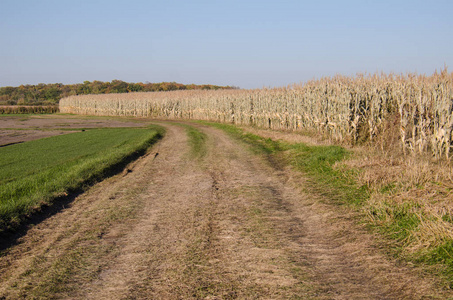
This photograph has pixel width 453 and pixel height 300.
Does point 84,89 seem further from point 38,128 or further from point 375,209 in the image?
point 375,209

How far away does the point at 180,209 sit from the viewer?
8.02 metres

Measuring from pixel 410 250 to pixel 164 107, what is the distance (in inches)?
2073

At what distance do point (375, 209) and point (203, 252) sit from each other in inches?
145

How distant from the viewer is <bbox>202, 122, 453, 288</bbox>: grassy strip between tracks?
16.9 ft

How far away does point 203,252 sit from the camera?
18.4 feet

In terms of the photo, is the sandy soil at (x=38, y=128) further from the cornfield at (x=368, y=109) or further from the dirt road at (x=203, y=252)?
the dirt road at (x=203, y=252)

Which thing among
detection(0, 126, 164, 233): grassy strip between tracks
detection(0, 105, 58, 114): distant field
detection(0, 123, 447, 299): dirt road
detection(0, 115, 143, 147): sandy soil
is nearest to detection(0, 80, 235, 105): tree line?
detection(0, 105, 58, 114): distant field

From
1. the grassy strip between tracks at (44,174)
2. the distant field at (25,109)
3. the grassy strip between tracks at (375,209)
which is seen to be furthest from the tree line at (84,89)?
the grassy strip between tracks at (375,209)

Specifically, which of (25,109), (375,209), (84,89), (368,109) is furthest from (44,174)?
(84,89)

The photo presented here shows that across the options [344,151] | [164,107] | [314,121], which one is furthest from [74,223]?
[164,107]

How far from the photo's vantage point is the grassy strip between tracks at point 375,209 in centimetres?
514

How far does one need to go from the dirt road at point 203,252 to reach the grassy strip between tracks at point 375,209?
1.06 ft

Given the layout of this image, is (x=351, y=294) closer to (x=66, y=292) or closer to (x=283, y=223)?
(x=283, y=223)

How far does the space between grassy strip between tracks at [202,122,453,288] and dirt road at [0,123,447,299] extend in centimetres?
32
